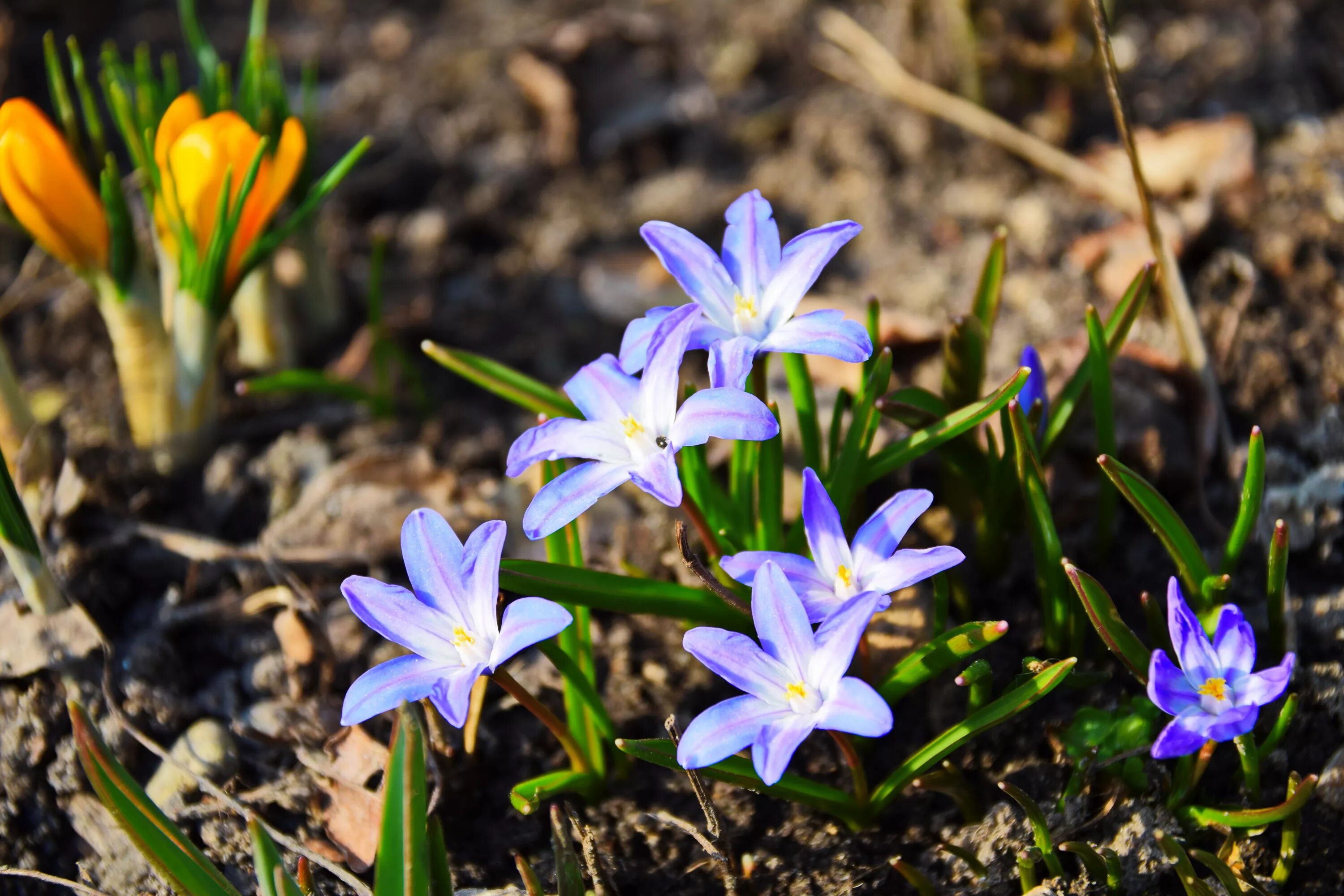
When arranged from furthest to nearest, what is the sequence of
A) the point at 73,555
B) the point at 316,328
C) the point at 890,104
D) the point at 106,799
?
the point at 890,104 < the point at 316,328 < the point at 73,555 < the point at 106,799

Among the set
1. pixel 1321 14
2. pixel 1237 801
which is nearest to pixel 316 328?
pixel 1237 801

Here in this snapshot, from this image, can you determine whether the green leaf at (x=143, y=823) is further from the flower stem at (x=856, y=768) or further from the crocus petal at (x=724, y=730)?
the flower stem at (x=856, y=768)

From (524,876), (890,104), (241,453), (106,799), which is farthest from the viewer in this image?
(890,104)

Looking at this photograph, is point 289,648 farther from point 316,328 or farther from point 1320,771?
point 1320,771

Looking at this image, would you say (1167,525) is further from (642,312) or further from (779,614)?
(642,312)

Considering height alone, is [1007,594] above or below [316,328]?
below

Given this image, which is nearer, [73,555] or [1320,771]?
[1320,771]

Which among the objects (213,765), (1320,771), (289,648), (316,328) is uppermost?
(316,328)
